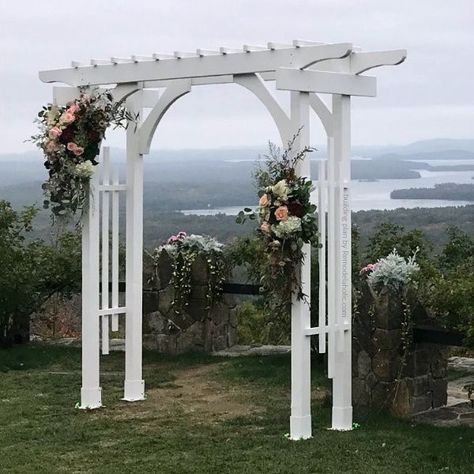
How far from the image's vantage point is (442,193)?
16047mm

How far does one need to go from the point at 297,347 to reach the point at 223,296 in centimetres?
388

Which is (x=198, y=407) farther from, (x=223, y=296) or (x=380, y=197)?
(x=380, y=197)

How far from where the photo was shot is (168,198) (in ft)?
59.6

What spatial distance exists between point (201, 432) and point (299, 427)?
767 millimetres

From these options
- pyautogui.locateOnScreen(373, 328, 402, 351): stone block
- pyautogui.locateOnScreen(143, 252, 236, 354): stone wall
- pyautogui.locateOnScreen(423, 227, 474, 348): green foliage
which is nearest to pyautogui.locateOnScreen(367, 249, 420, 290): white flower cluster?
pyautogui.locateOnScreen(423, 227, 474, 348): green foliage

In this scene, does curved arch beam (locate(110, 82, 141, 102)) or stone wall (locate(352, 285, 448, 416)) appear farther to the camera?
curved arch beam (locate(110, 82, 141, 102))

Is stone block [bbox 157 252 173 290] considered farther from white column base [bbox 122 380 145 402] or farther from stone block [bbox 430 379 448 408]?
stone block [bbox 430 379 448 408]

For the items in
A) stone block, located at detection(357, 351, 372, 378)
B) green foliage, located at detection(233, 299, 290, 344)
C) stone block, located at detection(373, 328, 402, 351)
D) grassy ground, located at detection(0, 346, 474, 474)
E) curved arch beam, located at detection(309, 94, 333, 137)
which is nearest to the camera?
grassy ground, located at detection(0, 346, 474, 474)

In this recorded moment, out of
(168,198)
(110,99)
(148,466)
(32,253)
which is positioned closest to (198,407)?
(148,466)

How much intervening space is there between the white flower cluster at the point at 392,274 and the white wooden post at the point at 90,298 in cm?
215

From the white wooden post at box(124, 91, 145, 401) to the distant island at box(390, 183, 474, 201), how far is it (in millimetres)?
7641

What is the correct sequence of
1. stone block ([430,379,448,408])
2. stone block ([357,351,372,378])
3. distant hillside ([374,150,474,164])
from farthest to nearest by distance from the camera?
distant hillside ([374,150,474,164]), stone block ([430,379,448,408]), stone block ([357,351,372,378])

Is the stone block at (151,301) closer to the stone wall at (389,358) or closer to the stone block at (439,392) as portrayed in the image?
the stone wall at (389,358)

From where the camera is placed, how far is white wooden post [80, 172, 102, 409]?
28.2 feet
